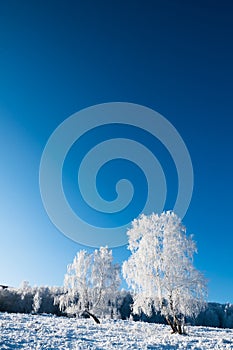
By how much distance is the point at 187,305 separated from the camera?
26.3 metres

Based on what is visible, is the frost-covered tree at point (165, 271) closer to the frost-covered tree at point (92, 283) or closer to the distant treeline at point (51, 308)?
the frost-covered tree at point (92, 283)

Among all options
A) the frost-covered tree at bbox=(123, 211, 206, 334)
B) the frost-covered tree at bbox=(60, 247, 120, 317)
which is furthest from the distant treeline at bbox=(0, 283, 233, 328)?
the frost-covered tree at bbox=(123, 211, 206, 334)

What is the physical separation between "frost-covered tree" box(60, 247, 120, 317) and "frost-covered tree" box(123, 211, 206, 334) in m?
16.9

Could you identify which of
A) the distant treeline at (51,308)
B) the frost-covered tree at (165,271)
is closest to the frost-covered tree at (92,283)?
the frost-covered tree at (165,271)

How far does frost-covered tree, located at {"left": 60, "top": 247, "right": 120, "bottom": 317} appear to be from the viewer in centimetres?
4419

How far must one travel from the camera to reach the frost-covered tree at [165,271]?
87.3 feet

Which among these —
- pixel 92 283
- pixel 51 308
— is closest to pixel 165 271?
pixel 92 283

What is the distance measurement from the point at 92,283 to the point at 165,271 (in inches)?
808

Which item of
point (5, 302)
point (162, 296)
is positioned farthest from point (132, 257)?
point (5, 302)

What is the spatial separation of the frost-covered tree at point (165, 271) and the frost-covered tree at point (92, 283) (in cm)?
1689

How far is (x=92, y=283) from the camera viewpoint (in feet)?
148

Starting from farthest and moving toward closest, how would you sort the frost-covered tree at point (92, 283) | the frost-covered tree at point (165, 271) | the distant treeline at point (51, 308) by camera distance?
the distant treeline at point (51, 308), the frost-covered tree at point (92, 283), the frost-covered tree at point (165, 271)

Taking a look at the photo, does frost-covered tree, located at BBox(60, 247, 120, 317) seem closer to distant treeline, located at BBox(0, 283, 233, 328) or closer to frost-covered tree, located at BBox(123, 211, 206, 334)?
frost-covered tree, located at BBox(123, 211, 206, 334)

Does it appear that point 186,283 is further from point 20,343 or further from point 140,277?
point 20,343
